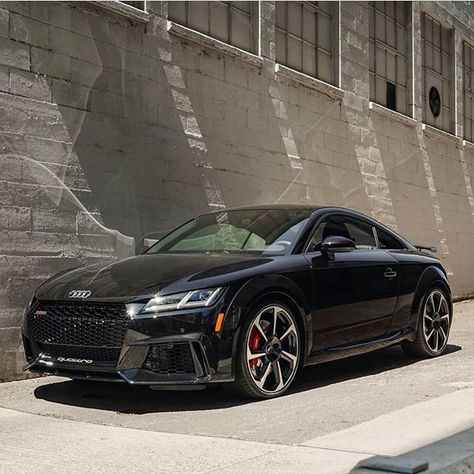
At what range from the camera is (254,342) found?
5.34m

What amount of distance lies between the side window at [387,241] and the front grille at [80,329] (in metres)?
3.09

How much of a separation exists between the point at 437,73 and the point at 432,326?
968 cm

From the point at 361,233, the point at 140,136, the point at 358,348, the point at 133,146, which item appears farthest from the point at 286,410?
the point at 140,136

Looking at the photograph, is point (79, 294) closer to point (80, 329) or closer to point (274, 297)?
point (80, 329)

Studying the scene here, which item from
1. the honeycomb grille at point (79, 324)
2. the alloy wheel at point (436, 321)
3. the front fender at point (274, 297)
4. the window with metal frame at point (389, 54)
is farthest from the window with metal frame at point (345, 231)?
the window with metal frame at point (389, 54)

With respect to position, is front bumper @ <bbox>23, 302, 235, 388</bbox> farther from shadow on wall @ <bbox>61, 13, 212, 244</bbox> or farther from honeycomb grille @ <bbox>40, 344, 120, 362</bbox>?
shadow on wall @ <bbox>61, 13, 212, 244</bbox>

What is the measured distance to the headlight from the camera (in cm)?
503

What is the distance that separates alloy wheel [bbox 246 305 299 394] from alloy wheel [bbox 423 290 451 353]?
217cm

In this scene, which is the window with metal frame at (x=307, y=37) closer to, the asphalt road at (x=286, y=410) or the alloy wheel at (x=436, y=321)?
the alloy wheel at (x=436, y=321)

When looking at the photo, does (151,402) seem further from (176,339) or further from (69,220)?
(69,220)

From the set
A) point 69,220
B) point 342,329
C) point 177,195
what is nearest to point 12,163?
point 69,220

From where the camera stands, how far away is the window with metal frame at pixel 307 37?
11.0 metres

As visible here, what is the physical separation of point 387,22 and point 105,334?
10.5 m

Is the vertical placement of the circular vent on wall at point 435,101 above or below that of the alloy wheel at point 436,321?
above
